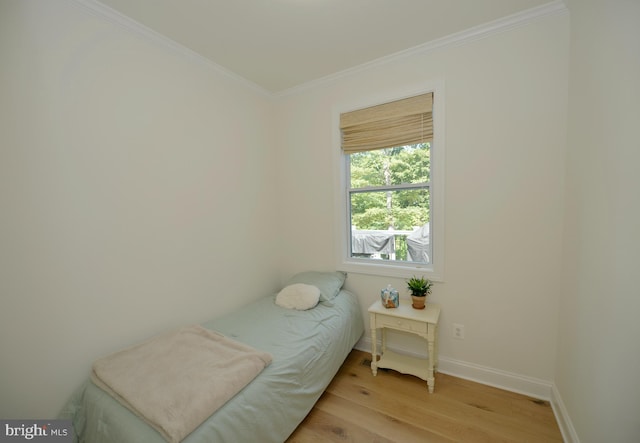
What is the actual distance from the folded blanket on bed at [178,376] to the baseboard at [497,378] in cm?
157

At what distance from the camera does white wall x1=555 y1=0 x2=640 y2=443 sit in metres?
0.95

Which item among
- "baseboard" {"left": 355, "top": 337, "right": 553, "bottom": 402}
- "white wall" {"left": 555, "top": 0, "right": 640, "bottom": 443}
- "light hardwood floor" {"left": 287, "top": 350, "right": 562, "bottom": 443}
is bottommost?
"light hardwood floor" {"left": 287, "top": 350, "right": 562, "bottom": 443}

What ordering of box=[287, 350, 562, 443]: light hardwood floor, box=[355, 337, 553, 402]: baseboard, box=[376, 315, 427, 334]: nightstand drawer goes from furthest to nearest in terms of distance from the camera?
box=[376, 315, 427, 334]: nightstand drawer, box=[355, 337, 553, 402]: baseboard, box=[287, 350, 562, 443]: light hardwood floor

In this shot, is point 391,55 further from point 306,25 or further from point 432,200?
point 432,200

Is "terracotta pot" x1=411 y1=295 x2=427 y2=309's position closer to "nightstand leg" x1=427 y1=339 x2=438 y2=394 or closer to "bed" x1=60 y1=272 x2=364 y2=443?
"nightstand leg" x1=427 y1=339 x2=438 y2=394

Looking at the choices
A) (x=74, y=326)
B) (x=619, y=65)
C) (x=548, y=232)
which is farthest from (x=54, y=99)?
(x=548, y=232)

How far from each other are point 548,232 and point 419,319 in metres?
1.08

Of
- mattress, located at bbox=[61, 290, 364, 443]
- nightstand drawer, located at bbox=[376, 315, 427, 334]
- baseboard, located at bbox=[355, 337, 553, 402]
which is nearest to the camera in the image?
mattress, located at bbox=[61, 290, 364, 443]

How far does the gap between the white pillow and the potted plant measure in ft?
2.65

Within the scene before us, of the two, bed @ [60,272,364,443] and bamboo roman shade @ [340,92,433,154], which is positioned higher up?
bamboo roman shade @ [340,92,433,154]

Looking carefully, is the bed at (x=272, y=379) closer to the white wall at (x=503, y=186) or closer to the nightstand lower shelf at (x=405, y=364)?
the nightstand lower shelf at (x=405, y=364)

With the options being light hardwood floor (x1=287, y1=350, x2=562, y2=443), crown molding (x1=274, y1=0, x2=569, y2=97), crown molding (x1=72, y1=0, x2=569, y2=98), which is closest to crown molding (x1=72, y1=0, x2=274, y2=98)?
crown molding (x1=72, y1=0, x2=569, y2=98)

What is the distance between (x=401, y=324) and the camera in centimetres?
191

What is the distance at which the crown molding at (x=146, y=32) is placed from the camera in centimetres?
147
